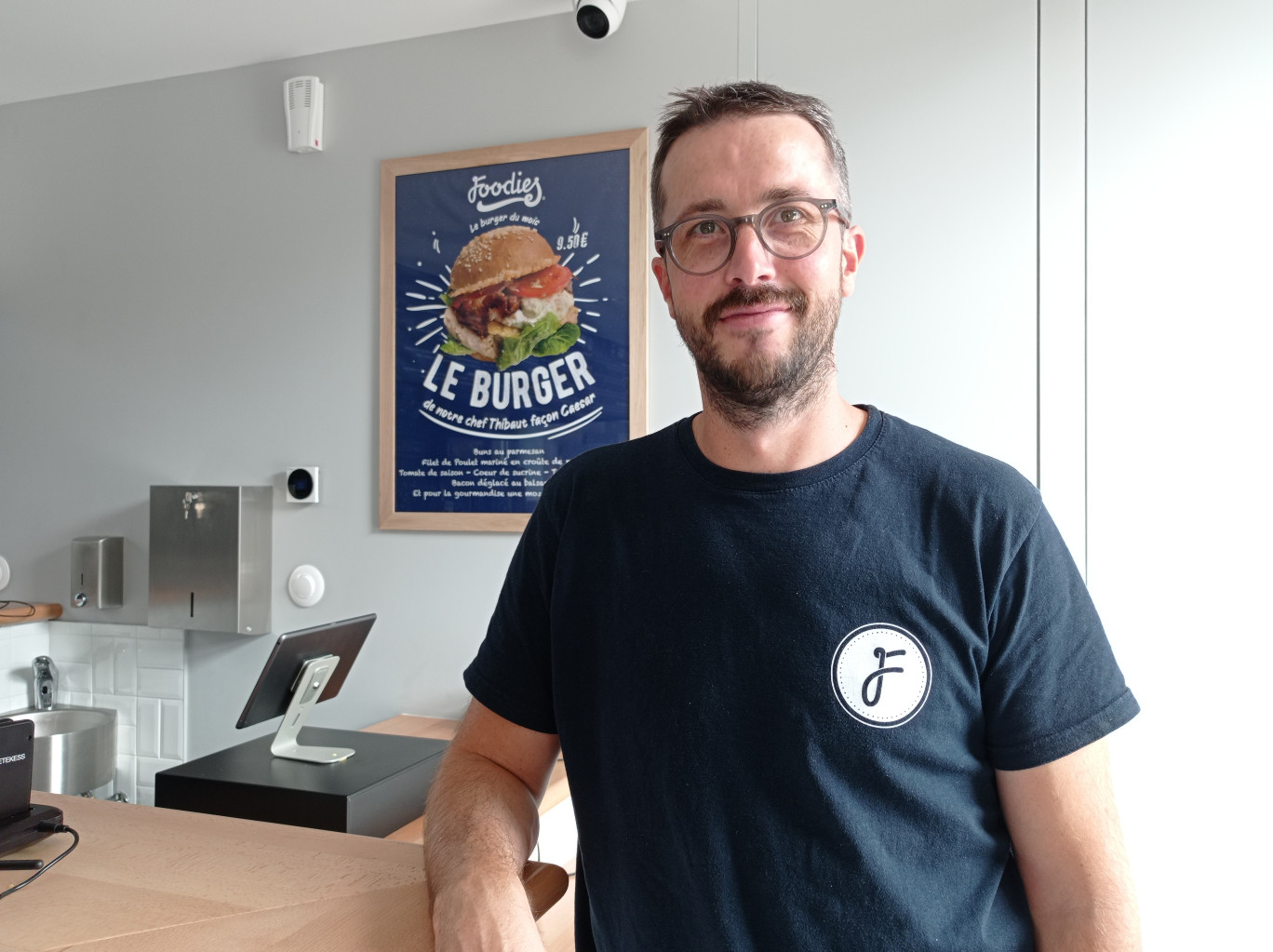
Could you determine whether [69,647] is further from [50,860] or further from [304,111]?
[50,860]

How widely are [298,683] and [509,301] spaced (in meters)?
1.16

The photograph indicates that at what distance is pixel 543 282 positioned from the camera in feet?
8.36

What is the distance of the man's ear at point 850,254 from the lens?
110cm

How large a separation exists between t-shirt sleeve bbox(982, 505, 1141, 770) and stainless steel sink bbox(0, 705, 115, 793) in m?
2.64

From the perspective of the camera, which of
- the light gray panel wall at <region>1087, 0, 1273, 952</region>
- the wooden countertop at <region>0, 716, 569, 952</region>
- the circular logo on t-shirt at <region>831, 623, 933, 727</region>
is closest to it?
the wooden countertop at <region>0, 716, 569, 952</region>

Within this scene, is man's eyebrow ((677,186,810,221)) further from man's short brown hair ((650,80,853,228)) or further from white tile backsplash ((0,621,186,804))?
white tile backsplash ((0,621,186,804))

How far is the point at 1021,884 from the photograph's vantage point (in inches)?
39.1

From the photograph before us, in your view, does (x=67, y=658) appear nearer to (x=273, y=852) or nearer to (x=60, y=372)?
(x=60, y=372)

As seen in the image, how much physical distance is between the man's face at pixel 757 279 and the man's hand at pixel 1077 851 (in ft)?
1.60

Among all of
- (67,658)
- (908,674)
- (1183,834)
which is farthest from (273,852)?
(67,658)

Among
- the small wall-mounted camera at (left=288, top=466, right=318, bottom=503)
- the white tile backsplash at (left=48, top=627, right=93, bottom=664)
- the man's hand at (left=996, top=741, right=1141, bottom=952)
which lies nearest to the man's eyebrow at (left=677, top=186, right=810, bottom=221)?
the man's hand at (left=996, top=741, right=1141, bottom=952)

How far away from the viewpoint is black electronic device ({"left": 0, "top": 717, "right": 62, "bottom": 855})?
1.03 metres

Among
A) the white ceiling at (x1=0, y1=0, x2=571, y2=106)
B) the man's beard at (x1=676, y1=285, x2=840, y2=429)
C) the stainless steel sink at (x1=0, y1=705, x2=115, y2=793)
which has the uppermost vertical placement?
the white ceiling at (x1=0, y1=0, x2=571, y2=106)

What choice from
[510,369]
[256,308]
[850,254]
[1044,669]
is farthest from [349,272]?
[1044,669]
